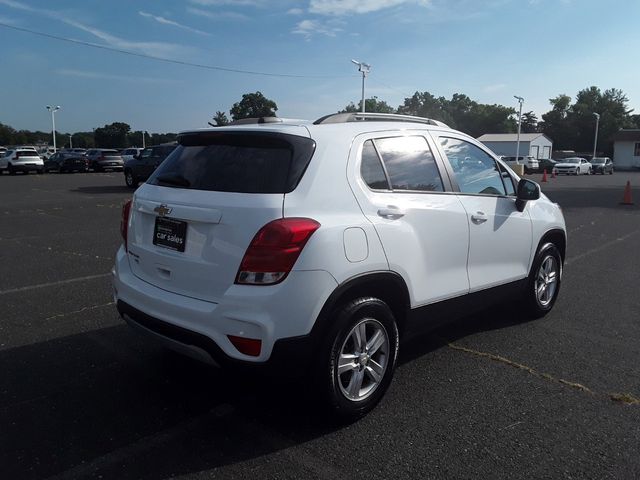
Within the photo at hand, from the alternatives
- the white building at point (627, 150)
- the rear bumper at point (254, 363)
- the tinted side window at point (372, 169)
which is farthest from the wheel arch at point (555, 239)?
the white building at point (627, 150)

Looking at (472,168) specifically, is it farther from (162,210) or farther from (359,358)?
(162,210)

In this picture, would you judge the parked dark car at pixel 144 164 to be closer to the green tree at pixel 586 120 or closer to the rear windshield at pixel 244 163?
the rear windshield at pixel 244 163

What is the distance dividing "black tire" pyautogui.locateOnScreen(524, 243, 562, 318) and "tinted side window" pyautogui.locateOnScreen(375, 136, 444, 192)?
5.75 feet

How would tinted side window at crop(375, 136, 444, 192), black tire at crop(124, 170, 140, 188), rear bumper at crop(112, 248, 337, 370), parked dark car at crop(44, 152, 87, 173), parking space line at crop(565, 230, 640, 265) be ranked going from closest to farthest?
rear bumper at crop(112, 248, 337, 370) → tinted side window at crop(375, 136, 444, 192) → parking space line at crop(565, 230, 640, 265) → black tire at crop(124, 170, 140, 188) → parked dark car at crop(44, 152, 87, 173)

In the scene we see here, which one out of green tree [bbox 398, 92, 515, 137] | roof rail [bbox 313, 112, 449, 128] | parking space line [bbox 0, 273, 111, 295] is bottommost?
parking space line [bbox 0, 273, 111, 295]

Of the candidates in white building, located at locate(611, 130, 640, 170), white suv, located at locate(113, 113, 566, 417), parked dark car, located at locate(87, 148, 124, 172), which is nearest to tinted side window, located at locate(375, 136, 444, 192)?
white suv, located at locate(113, 113, 566, 417)

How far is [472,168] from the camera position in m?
4.43

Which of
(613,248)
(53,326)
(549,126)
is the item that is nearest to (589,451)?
(53,326)

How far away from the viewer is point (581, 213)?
1530 cm

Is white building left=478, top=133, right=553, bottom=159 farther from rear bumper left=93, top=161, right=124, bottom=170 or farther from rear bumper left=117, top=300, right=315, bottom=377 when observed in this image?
rear bumper left=117, top=300, right=315, bottom=377

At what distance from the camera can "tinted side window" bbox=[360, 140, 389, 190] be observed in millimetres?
3438

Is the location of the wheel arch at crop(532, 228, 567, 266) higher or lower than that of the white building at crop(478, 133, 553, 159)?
lower

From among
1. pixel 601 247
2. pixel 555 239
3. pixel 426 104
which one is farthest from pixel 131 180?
pixel 426 104

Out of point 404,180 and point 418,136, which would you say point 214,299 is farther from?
point 418,136
